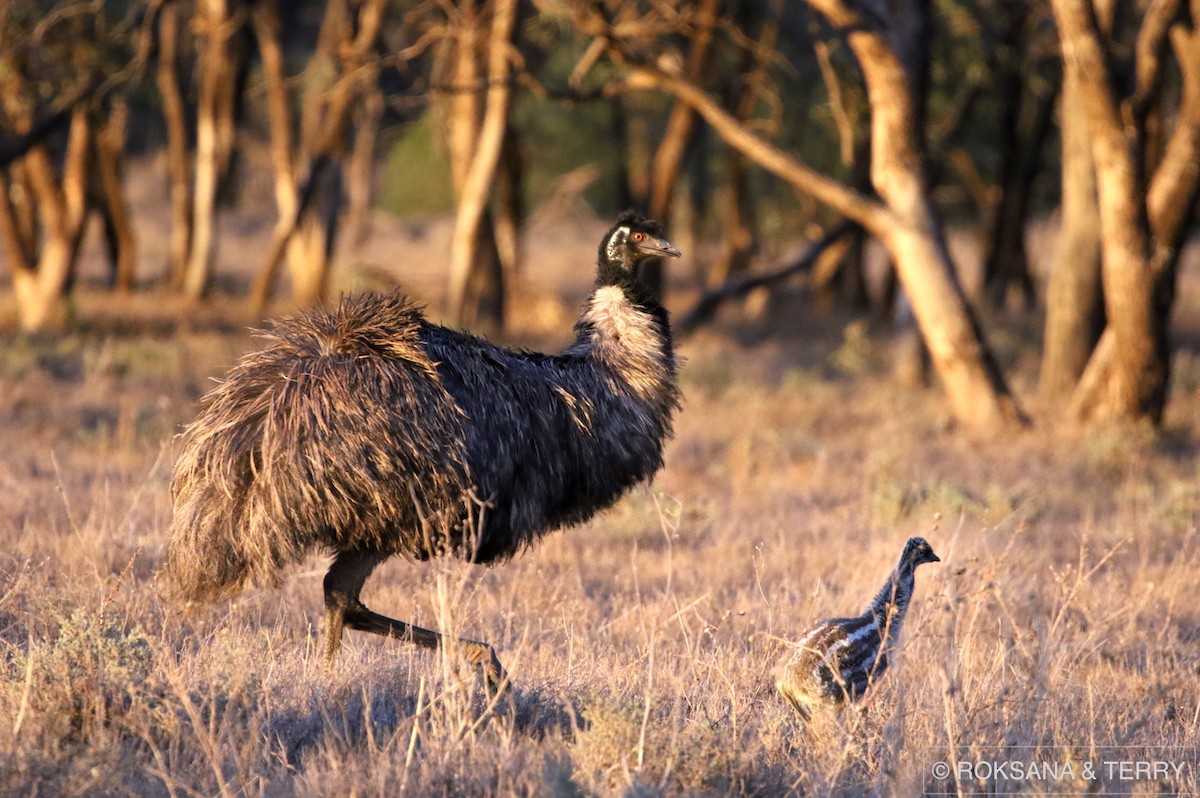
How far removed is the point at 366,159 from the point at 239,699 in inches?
1184

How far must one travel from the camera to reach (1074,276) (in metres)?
13.7

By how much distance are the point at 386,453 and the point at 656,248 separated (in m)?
1.96

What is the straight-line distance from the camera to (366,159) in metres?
33.8

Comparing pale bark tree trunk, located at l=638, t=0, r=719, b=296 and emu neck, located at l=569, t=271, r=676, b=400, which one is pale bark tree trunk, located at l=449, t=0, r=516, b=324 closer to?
pale bark tree trunk, located at l=638, t=0, r=719, b=296

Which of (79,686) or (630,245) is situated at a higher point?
(630,245)

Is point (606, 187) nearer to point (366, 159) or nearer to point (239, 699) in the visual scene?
point (366, 159)

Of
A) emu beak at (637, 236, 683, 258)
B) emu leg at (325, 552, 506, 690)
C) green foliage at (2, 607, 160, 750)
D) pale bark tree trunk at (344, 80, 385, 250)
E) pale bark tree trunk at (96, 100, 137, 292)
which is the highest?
pale bark tree trunk at (344, 80, 385, 250)

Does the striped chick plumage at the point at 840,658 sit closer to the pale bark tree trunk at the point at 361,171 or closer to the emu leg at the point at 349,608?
the emu leg at the point at 349,608

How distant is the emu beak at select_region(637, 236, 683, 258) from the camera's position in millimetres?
6559

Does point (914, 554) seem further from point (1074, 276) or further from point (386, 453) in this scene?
point (1074, 276)

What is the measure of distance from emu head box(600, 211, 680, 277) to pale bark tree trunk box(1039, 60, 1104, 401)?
26.8 ft

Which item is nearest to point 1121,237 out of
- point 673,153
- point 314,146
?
point 673,153

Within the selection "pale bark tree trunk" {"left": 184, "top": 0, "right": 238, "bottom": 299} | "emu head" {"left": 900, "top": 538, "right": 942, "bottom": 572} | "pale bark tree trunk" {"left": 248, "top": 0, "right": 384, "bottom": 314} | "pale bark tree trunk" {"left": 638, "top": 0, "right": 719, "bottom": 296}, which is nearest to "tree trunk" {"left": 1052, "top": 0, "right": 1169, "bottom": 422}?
"emu head" {"left": 900, "top": 538, "right": 942, "bottom": 572}

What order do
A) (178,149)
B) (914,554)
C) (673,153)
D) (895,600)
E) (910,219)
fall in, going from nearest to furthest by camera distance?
(895,600) < (914,554) < (910,219) < (673,153) < (178,149)
